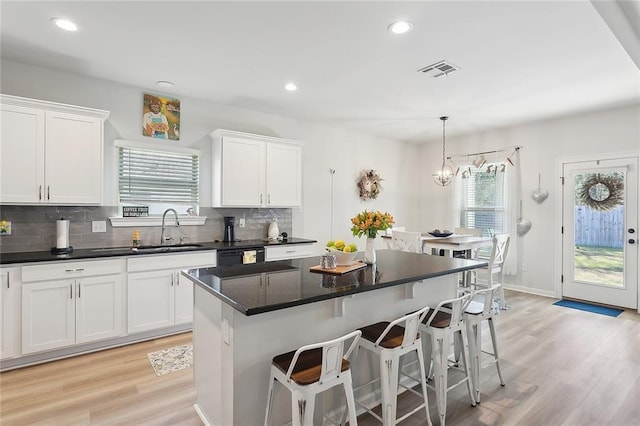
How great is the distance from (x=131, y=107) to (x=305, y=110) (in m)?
2.18

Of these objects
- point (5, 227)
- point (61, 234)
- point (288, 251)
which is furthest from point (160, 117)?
point (288, 251)

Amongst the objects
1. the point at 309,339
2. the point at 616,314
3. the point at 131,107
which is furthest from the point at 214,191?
the point at 616,314

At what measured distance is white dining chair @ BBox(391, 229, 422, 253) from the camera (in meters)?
4.25

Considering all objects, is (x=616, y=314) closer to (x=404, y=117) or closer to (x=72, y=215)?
(x=404, y=117)

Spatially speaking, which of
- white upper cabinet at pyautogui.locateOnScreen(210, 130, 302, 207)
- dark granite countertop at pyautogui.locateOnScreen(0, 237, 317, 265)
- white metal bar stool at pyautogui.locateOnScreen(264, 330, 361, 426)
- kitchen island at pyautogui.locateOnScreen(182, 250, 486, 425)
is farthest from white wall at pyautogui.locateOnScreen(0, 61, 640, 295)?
white metal bar stool at pyautogui.locateOnScreen(264, 330, 361, 426)

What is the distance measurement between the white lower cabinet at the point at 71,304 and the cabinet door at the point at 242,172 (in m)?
1.47

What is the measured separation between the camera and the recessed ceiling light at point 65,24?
2.50 meters

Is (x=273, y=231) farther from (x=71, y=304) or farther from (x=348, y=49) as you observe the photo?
(x=348, y=49)

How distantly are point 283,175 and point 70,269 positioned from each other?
2.60 meters

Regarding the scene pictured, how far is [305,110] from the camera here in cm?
474

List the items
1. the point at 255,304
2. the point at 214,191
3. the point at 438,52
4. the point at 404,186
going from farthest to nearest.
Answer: the point at 404,186 < the point at 214,191 < the point at 438,52 < the point at 255,304

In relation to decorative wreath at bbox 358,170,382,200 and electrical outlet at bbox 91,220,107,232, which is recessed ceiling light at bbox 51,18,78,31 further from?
decorative wreath at bbox 358,170,382,200

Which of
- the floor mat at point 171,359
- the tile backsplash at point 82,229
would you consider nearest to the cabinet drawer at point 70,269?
the tile backsplash at point 82,229

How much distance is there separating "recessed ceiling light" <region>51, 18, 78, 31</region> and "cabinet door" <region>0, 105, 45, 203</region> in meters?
0.88
